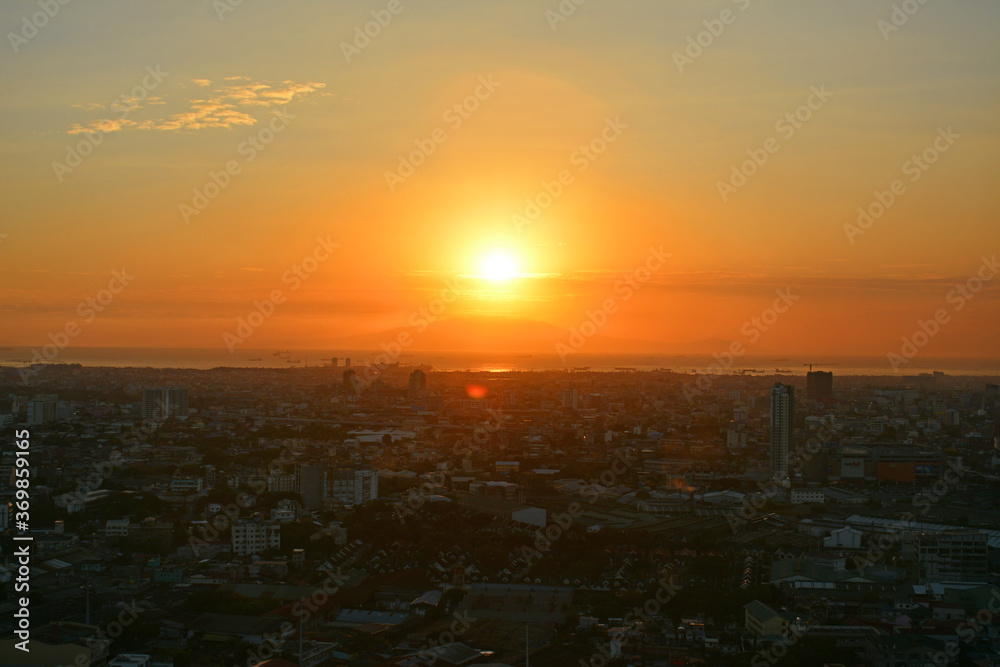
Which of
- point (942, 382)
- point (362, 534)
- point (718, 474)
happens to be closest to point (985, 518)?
point (718, 474)

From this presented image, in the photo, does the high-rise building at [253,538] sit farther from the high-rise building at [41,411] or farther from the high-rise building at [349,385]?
A: the high-rise building at [349,385]

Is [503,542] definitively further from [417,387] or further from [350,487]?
[417,387]

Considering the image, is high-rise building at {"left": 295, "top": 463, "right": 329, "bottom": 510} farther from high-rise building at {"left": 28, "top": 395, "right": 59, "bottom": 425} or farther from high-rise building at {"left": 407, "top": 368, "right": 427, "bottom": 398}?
high-rise building at {"left": 407, "top": 368, "right": 427, "bottom": 398}

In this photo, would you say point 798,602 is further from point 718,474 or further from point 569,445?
point 569,445

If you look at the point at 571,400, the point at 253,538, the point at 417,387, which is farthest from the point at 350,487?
the point at 417,387

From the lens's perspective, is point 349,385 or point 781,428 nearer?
point 781,428

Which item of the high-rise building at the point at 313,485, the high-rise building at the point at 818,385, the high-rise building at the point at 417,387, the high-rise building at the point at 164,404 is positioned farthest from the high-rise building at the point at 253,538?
the high-rise building at the point at 818,385
